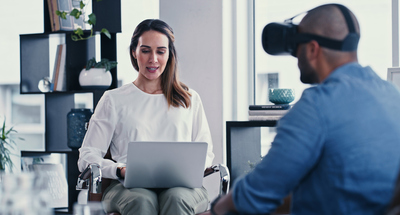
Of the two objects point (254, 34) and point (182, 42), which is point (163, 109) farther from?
point (254, 34)

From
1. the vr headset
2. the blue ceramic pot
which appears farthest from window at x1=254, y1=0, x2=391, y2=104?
the vr headset

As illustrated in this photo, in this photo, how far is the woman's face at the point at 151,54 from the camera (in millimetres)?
2857

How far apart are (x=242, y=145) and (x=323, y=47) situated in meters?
2.02

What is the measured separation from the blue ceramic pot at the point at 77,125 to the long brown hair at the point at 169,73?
34.2 inches

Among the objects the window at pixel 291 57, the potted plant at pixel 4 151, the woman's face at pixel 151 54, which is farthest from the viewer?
the potted plant at pixel 4 151

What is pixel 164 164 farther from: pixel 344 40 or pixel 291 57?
pixel 291 57

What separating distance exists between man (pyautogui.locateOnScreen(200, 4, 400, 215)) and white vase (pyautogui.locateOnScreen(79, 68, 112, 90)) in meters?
2.49

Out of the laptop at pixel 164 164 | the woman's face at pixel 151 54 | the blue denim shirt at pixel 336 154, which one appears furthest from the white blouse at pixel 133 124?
the blue denim shirt at pixel 336 154

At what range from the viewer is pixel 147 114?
281cm

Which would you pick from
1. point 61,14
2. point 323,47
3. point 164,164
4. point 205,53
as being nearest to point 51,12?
point 61,14

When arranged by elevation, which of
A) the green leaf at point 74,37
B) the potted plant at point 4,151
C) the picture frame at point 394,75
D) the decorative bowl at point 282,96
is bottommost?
the potted plant at point 4,151

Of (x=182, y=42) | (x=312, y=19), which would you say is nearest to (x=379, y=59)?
(x=182, y=42)

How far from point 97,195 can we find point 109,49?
1532mm

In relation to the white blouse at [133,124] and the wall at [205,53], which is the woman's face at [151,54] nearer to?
the white blouse at [133,124]
